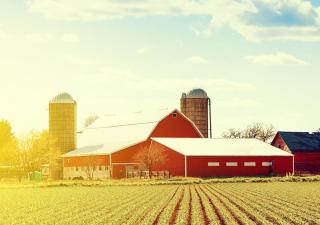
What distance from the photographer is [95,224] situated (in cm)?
2286

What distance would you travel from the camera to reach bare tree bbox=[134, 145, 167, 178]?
221 feet

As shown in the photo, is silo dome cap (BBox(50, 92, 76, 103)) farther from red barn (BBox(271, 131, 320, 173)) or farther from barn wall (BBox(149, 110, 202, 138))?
red barn (BBox(271, 131, 320, 173))

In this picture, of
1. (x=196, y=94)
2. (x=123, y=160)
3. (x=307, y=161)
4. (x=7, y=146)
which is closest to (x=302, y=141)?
(x=307, y=161)

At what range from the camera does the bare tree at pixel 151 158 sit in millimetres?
67312

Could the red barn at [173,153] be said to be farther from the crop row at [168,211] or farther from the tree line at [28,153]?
the crop row at [168,211]

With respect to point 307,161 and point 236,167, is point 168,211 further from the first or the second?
point 307,161

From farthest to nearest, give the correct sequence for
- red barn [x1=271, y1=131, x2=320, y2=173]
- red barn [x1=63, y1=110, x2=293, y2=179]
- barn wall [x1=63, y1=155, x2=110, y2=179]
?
red barn [x1=271, y1=131, x2=320, y2=173], barn wall [x1=63, y1=155, x2=110, y2=179], red barn [x1=63, y1=110, x2=293, y2=179]

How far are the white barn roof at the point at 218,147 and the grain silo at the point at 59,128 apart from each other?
48.9ft

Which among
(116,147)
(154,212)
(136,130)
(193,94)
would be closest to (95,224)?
(154,212)

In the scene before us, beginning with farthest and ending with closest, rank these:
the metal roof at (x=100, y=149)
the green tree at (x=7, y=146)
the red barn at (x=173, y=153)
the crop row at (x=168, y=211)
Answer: the green tree at (x=7, y=146) < the metal roof at (x=100, y=149) < the red barn at (x=173, y=153) < the crop row at (x=168, y=211)

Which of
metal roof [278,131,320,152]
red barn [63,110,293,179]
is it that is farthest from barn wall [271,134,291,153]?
red barn [63,110,293,179]

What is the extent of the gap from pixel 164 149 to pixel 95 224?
44.6m

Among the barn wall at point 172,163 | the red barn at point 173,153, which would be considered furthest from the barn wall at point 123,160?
the barn wall at point 172,163

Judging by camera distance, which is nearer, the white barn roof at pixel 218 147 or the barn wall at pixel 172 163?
the barn wall at pixel 172 163
